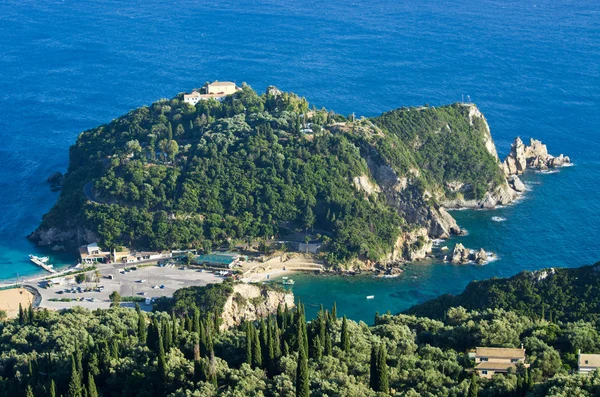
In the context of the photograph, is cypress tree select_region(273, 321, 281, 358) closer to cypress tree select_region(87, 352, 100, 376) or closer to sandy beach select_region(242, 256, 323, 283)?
cypress tree select_region(87, 352, 100, 376)

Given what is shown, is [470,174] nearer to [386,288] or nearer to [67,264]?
[386,288]

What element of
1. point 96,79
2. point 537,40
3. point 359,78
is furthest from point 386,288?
point 537,40

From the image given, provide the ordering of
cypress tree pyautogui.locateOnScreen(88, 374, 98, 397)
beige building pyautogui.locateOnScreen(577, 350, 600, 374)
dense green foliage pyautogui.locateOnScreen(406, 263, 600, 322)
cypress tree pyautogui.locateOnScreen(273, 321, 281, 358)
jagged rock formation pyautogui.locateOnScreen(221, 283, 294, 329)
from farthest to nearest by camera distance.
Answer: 1. jagged rock formation pyautogui.locateOnScreen(221, 283, 294, 329)
2. dense green foliage pyautogui.locateOnScreen(406, 263, 600, 322)
3. cypress tree pyautogui.locateOnScreen(273, 321, 281, 358)
4. cypress tree pyautogui.locateOnScreen(88, 374, 98, 397)
5. beige building pyautogui.locateOnScreen(577, 350, 600, 374)

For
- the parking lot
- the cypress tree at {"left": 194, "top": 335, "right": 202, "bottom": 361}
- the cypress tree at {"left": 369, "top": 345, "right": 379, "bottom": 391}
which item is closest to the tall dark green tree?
the cypress tree at {"left": 194, "top": 335, "right": 202, "bottom": 361}

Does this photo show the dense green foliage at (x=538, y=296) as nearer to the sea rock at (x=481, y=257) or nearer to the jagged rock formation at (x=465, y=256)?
the sea rock at (x=481, y=257)

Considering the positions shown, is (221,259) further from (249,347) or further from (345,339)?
(249,347)
